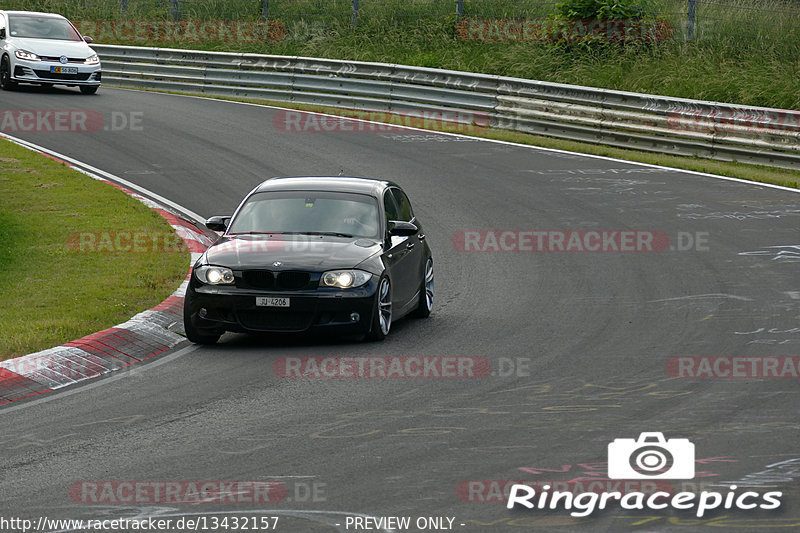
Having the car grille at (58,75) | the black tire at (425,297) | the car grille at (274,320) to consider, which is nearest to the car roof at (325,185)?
the black tire at (425,297)

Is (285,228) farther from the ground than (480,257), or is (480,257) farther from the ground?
(285,228)

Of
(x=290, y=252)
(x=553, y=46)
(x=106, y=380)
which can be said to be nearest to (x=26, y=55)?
(x=553, y=46)

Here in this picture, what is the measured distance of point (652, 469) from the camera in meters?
7.28

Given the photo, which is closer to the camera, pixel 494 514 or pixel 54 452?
pixel 494 514

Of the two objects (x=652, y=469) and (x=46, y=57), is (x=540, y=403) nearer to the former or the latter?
(x=652, y=469)

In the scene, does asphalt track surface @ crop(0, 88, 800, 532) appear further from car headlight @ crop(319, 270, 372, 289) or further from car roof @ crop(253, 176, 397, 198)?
car roof @ crop(253, 176, 397, 198)

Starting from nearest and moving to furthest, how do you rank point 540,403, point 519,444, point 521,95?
point 519,444
point 540,403
point 521,95

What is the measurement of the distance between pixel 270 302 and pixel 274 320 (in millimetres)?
181

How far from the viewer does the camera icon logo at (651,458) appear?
717 cm

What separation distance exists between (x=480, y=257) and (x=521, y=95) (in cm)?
1058

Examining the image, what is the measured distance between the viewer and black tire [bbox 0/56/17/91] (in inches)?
1138

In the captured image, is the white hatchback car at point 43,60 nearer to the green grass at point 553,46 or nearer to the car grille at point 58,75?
the car grille at point 58,75

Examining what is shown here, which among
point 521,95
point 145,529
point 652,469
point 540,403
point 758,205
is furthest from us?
point 521,95

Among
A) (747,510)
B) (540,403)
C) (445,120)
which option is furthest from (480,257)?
(445,120)
